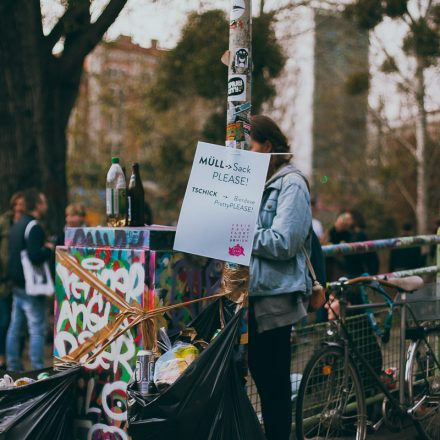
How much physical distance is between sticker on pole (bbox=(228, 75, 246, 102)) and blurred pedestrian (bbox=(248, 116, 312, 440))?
23 centimetres

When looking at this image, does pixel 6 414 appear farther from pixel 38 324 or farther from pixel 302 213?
pixel 38 324

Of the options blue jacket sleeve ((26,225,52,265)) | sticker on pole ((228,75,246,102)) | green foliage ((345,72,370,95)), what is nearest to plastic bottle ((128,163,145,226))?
sticker on pole ((228,75,246,102))

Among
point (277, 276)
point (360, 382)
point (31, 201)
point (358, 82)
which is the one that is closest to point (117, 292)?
point (277, 276)

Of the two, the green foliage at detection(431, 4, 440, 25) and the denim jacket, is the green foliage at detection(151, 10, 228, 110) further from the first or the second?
the denim jacket

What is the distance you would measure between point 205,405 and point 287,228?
3.26 ft

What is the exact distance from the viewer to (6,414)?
3607mm

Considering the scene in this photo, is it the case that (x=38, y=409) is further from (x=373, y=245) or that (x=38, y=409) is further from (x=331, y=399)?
(x=373, y=245)

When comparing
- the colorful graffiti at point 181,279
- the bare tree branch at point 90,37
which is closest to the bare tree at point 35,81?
the bare tree branch at point 90,37

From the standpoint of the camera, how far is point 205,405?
11.0 feet

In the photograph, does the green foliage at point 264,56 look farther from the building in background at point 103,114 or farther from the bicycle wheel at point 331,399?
the building in background at point 103,114

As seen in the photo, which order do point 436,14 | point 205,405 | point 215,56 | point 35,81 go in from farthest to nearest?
point 436,14, point 215,56, point 35,81, point 205,405

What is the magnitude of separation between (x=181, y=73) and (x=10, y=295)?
32.1ft

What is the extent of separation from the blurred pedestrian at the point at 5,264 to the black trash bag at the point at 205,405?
15.2ft

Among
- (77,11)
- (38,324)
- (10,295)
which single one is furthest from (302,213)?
(77,11)
